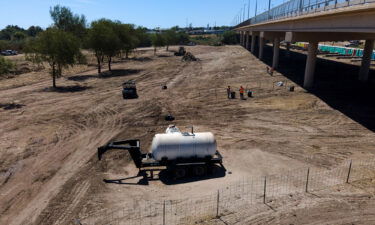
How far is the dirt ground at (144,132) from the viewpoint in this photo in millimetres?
15281

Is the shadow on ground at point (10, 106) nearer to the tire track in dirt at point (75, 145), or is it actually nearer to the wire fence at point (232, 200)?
the tire track in dirt at point (75, 145)

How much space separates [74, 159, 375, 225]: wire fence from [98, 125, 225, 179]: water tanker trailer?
2.25 meters

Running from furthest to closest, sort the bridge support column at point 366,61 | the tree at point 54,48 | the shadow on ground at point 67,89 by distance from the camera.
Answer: the bridge support column at point 366,61 < the shadow on ground at point 67,89 < the tree at point 54,48

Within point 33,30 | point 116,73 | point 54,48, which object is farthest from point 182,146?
point 33,30

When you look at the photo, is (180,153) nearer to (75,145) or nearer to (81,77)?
(75,145)

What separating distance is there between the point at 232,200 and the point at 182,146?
423 centimetres

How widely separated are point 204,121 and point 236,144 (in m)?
6.10

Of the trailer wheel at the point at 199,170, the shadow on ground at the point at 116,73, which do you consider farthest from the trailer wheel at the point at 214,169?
the shadow on ground at the point at 116,73

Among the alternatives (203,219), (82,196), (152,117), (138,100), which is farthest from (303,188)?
(138,100)

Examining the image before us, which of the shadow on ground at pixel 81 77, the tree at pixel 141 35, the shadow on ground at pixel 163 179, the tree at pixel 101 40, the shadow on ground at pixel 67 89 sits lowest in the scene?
the shadow on ground at pixel 163 179

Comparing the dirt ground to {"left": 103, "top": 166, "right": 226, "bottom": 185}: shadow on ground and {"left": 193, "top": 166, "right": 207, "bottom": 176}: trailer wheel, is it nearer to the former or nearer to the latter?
{"left": 103, "top": 166, "right": 226, "bottom": 185}: shadow on ground

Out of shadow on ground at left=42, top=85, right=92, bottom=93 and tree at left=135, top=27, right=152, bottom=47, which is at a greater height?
tree at left=135, top=27, right=152, bottom=47

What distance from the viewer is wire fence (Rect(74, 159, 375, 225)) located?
12883 mm

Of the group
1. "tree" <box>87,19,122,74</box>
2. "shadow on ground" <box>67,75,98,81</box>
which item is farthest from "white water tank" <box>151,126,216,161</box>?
"tree" <box>87,19,122,74</box>
